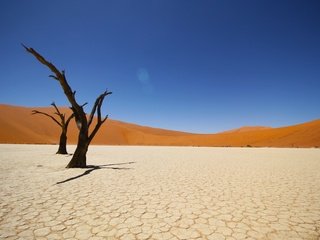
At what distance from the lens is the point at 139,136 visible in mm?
54875

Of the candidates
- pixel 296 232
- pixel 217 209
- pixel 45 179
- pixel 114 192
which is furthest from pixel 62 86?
pixel 296 232

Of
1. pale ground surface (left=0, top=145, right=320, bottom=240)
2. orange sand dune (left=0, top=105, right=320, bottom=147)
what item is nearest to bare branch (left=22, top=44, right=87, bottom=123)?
pale ground surface (left=0, top=145, right=320, bottom=240)

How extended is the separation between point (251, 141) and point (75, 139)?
37855mm

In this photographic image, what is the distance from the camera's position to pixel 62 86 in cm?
916

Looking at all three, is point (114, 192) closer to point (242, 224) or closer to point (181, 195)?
point (181, 195)

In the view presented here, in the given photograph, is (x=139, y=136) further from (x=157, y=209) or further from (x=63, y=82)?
(x=157, y=209)

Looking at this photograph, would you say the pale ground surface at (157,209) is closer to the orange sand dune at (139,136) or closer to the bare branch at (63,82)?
the bare branch at (63,82)

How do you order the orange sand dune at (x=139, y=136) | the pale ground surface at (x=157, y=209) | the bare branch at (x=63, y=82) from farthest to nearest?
the orange sand dune at (x=139, y=136)
the bare branch at (x=63, y=82)
the pale ground surface at (x=157, y=209)

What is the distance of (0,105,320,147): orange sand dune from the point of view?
115ft

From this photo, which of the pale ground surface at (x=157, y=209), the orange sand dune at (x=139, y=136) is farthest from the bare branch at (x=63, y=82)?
the orange sand dune at (x=139, y=136)

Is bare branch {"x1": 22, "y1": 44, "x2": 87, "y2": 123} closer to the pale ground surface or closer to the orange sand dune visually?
the pale ground surface

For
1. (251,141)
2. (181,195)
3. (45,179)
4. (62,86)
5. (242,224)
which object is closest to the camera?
(242,224)

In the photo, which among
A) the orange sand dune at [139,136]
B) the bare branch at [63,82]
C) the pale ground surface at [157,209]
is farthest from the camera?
the orange sand dune at [139,136]

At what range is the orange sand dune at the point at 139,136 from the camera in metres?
35.1
